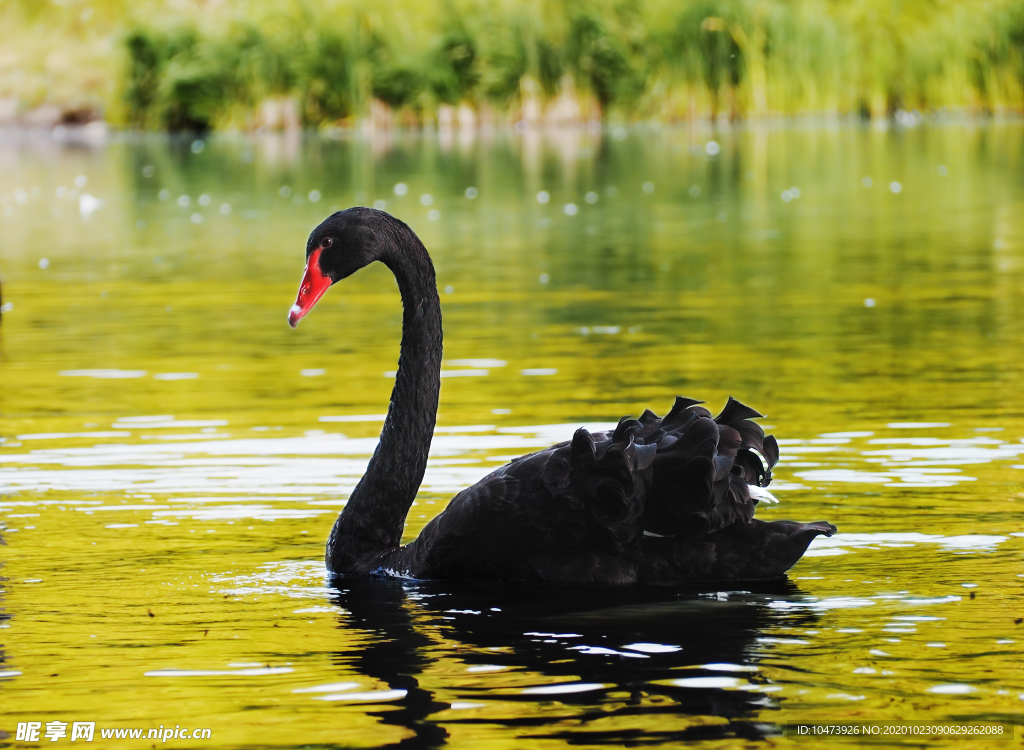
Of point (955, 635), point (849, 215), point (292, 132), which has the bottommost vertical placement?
point (955, 635)

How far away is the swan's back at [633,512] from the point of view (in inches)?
202

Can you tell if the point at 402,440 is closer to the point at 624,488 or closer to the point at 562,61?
the point at 624,488

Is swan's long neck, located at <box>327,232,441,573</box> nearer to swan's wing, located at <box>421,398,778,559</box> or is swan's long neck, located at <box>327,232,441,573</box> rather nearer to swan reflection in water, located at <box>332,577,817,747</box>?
swan reflection in water, located at <box>332,577,817,747</box>

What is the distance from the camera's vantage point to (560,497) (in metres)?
5.25

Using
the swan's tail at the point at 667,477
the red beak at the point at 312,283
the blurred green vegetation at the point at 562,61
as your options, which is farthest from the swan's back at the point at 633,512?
the blurred green vegetation at the point at 562,61

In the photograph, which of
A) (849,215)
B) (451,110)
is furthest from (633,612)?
(451,110)

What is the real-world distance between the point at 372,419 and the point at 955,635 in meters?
4.17

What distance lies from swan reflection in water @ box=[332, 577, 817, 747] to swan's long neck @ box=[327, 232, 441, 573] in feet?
0.46

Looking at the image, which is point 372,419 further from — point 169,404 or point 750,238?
point 750,238

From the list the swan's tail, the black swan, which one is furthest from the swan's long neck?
the swan's tail

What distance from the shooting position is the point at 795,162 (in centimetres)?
2698

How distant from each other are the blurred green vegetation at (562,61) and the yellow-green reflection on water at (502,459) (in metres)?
17.1

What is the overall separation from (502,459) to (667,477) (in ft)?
7.19

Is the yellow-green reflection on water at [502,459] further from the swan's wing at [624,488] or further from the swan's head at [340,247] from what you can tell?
the swan's head at [340,247]
